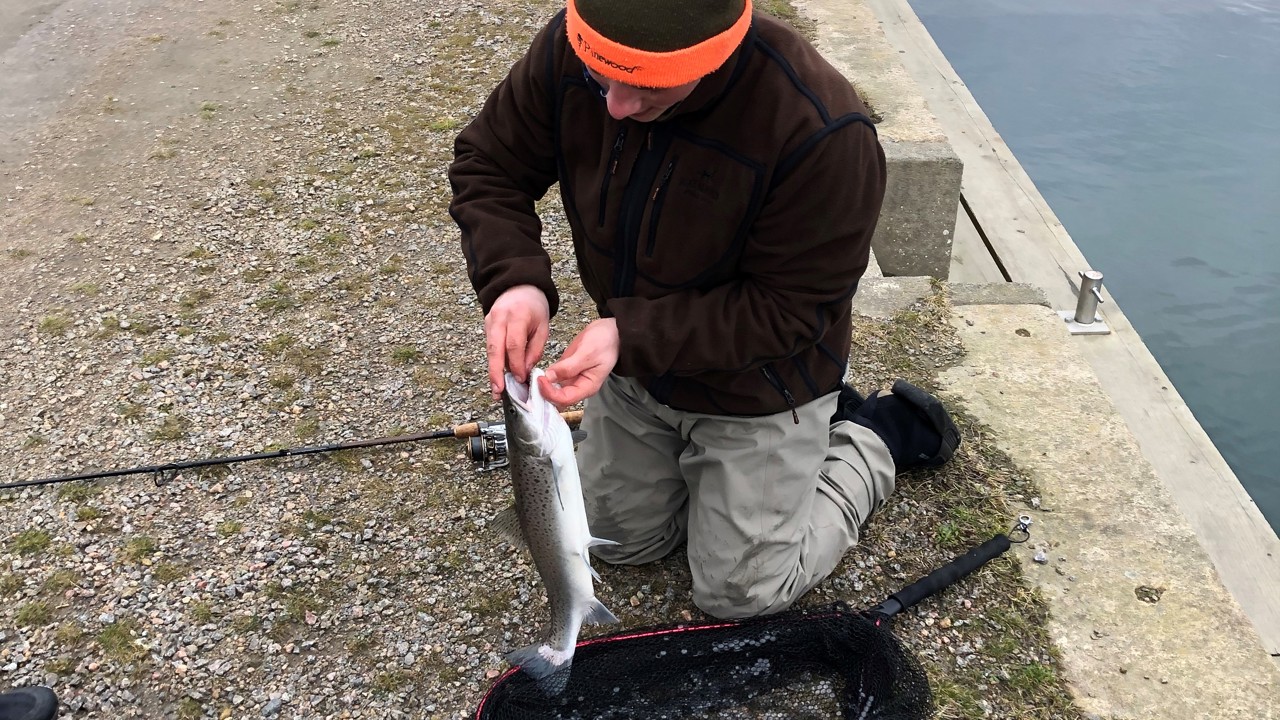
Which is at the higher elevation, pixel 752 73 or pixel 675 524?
pixel 752 73

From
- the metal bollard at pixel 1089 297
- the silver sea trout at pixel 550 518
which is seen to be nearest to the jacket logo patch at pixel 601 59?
the silver sea trout at pixel 550 518

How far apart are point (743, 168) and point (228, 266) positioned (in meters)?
3.88

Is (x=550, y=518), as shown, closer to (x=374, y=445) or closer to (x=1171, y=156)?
(x=374, y=445)

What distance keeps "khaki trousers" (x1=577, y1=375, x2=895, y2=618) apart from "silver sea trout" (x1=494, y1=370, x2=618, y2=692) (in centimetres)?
52

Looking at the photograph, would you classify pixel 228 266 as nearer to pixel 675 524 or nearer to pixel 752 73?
pixel 675 524

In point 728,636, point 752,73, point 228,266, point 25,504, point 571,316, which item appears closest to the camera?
point 752,73

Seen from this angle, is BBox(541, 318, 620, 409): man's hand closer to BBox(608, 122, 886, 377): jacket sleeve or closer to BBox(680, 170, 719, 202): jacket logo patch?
BBox(608, 122, 886, 377): jacket sleeve

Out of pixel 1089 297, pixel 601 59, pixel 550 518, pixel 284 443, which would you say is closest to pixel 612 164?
pixel 601 59

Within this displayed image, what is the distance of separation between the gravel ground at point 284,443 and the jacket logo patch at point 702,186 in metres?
1.53

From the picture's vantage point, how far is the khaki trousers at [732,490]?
315cm

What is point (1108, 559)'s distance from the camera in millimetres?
3523

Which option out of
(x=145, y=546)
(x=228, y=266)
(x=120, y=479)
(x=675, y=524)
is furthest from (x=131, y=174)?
(x=675, y=524)

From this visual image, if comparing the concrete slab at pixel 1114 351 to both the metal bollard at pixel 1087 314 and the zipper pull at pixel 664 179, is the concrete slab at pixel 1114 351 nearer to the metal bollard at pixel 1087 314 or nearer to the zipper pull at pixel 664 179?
the metal bollard at pixel 1087 314

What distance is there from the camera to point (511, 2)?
8664 mm
